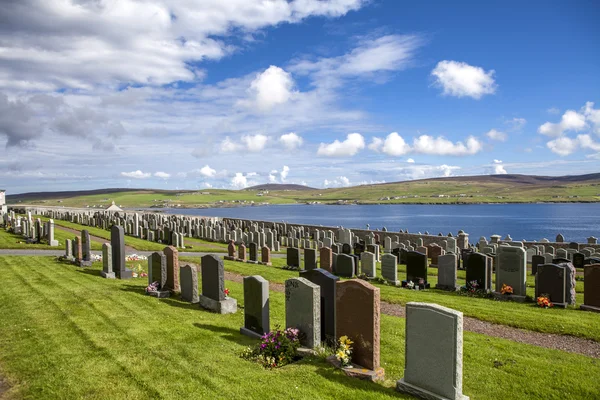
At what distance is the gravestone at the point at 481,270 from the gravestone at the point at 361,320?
901 cm

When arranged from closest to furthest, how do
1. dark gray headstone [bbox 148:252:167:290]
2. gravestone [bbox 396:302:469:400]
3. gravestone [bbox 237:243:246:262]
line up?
gravestone [bbox 396:302:469:400] → dark gray headstone [bbox 148:252:167:290] → gravestone [bbox 237:243:246:262]

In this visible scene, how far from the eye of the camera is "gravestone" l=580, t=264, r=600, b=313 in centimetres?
1178

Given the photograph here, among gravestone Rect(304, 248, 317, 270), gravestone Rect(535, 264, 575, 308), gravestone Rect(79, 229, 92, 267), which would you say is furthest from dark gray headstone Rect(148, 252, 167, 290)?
gravestone Rect(535, 264, 575, 308)

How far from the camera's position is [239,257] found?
75.4 feet

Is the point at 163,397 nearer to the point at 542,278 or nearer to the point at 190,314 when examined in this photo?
the point at 190,314

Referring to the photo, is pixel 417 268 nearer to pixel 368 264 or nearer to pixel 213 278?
pixel 368 264

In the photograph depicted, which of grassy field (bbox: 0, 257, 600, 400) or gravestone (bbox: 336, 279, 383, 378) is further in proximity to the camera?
gravestone (bbox: 336, 279, 383, 378)

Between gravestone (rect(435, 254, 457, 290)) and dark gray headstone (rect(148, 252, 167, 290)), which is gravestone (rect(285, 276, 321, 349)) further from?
gravestone (rect(435, 254, 457, 290))

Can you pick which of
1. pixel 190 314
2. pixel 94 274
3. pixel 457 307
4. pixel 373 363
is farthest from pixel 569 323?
pixel 94 274

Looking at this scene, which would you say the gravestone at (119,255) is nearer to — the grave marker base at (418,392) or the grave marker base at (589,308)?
the grave marker base at (418,392)

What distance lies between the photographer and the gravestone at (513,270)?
43.8ft

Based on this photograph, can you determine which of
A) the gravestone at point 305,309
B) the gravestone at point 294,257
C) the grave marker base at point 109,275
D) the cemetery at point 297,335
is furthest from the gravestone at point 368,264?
the grave marker base at point 109,275

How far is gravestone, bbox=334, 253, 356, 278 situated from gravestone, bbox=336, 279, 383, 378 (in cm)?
1013

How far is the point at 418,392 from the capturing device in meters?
5.94
